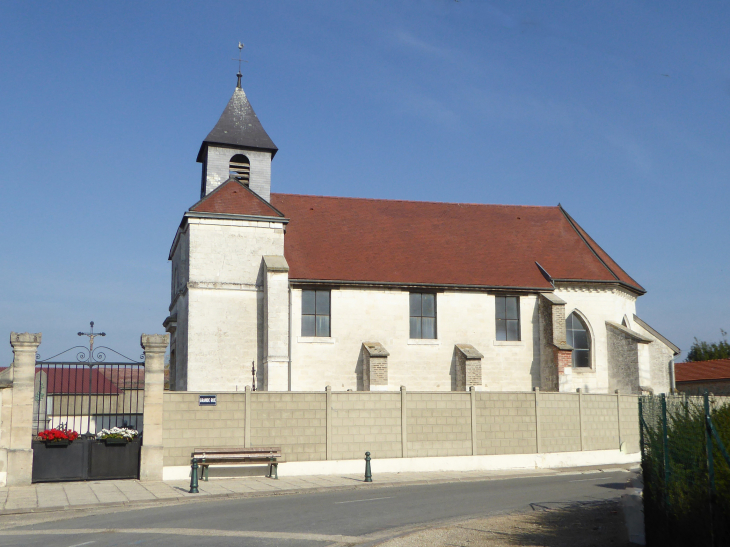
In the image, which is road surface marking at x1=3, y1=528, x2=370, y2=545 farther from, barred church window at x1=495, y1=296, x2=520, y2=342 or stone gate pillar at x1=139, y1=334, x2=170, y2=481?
barred church window at x1=495, y1=296, x2=520, y2=342

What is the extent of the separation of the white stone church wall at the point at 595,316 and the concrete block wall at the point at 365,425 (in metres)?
12.6

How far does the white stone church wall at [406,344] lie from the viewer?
27.0m

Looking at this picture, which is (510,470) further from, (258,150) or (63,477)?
(258,150)

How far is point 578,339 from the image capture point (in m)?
30.6

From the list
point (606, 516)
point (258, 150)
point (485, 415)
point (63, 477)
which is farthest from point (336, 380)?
point (606, 516)

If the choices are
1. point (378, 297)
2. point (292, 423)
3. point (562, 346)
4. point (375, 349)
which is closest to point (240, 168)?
point (378, 297)

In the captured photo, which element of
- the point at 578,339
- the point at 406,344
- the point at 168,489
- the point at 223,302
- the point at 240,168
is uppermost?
the point at 240,168

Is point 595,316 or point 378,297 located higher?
point 378,297

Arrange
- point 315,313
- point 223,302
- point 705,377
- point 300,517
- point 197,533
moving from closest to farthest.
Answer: point 197,533, point 300,517, point 223,302, point 315,313, point 705,377

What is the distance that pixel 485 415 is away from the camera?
20875mm

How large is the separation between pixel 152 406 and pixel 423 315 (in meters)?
13.7

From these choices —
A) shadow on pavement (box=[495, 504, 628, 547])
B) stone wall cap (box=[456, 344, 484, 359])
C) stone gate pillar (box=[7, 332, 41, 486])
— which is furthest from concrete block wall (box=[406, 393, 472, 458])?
stone gate pillar (box=[7, 332, 41, 486])

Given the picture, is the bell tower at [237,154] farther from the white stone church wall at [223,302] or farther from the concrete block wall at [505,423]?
the concrete block wall at [505,423]

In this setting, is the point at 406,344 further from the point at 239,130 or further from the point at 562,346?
the point at 239,130
